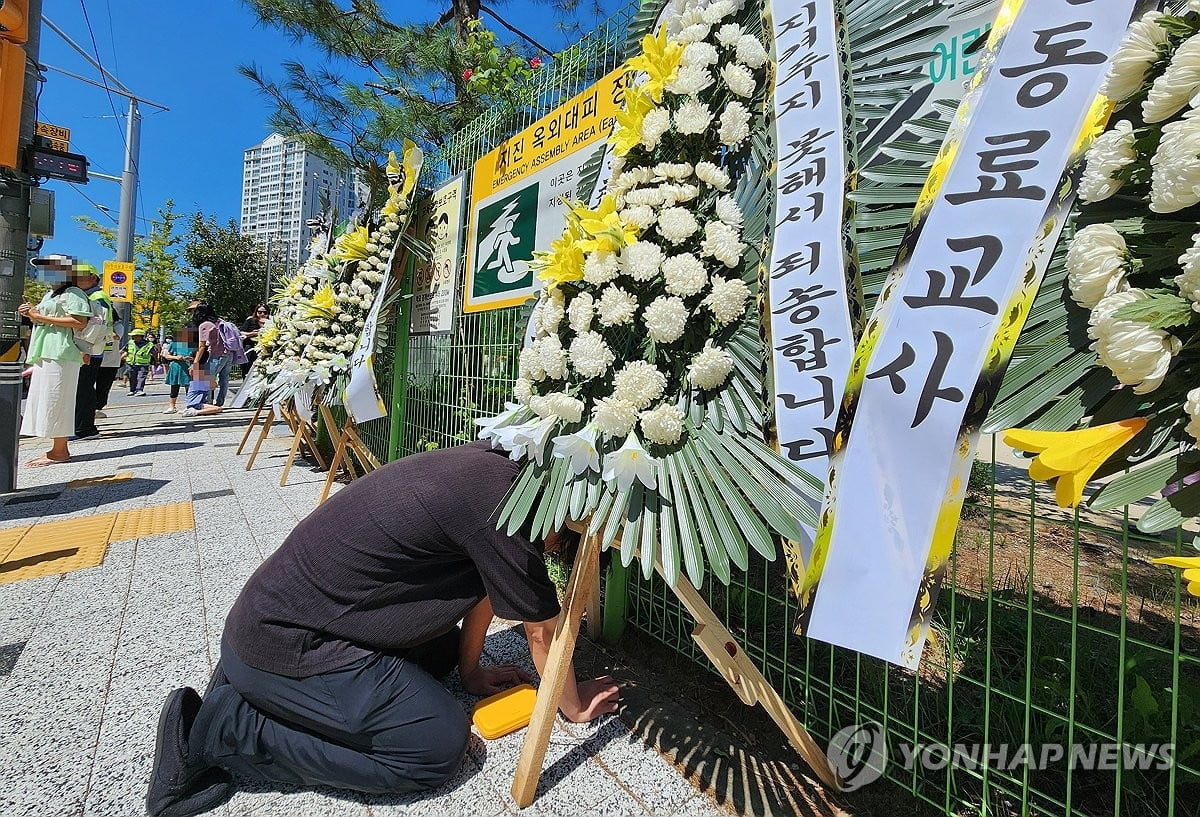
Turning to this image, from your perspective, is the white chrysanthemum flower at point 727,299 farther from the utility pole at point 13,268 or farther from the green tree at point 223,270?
the green tree at point 223,270

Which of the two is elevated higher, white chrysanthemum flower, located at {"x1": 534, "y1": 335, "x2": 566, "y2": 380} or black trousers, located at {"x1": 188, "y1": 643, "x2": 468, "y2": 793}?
white chrysanthemum flower, located at {"x1": 534, "y1": 335, "x2": 566, "y2": 380}

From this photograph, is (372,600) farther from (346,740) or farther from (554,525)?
(554,525)

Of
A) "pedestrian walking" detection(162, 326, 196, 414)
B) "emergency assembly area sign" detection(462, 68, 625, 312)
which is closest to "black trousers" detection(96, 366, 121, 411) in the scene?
"pedestrian walking" detection(162, 326, 196, 414)

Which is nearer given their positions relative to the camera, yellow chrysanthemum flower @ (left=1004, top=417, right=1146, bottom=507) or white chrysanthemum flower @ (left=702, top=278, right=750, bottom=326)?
yellow chrysanthemum flower @ (left=1004, top=417, right=1146, bottom=507)

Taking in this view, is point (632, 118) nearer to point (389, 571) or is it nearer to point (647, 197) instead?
point (647, 197)

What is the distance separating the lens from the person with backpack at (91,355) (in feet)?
19.7

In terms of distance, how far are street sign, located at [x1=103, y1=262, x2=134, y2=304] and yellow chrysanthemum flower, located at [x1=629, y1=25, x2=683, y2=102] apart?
14.6m

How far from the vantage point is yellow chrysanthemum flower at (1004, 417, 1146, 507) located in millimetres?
827

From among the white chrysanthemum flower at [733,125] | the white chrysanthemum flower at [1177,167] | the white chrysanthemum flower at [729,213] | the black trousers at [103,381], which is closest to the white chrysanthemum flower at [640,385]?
the white chrysanthemum flower at [729,213]

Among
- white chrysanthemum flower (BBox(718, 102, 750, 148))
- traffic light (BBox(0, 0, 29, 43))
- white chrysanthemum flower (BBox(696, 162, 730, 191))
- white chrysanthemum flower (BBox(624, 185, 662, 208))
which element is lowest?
white chrysanthemum flower (BBox(624, 185, 662, 208))

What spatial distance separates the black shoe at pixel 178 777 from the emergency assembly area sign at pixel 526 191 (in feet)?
6.34

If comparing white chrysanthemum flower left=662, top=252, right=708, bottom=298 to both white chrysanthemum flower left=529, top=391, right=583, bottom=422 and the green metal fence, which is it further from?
the green metal fence

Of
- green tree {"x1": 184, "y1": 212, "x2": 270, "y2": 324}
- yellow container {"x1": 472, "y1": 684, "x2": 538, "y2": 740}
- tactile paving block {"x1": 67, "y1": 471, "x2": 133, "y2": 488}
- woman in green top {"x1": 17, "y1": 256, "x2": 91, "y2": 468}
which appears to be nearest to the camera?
yellow container {"x1": 472, "y1": 684, "x2": 538, "y2": 740}

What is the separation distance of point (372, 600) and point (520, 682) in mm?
803
